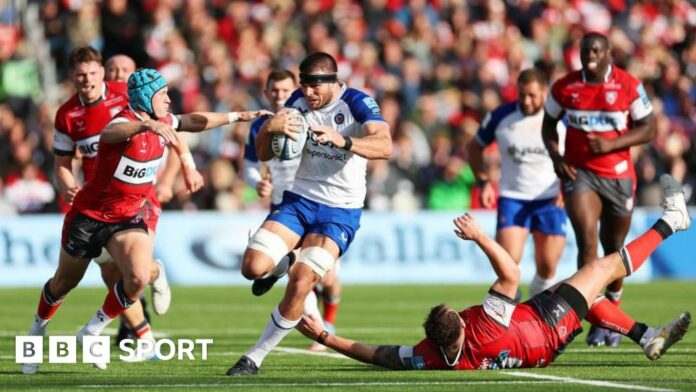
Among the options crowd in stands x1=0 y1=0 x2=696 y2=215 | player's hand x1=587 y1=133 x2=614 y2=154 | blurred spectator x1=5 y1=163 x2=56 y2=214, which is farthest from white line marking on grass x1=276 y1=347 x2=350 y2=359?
blurred spectator x1=5 y1=163 x2=56 y2=214

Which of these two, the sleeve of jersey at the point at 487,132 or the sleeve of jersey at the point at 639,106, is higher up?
the sleeve of jersey at the point at 639,106

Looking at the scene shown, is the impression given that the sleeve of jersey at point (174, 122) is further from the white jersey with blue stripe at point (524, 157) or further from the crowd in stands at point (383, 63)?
the crowd in stands at point (383, 63)

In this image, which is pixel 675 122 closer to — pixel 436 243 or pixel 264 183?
pixel 436 243

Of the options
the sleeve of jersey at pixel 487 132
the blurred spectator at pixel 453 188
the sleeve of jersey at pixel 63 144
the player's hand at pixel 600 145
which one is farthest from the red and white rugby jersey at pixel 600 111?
the blurred spectator at pixel 453 188

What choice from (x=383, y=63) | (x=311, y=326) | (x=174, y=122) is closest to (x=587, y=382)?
(x=311, y=326)

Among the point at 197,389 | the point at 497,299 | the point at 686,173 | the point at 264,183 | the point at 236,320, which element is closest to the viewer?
the point at 197,389

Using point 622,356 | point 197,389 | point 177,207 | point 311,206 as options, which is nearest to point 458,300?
point 177,207

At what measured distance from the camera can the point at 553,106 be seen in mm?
13055

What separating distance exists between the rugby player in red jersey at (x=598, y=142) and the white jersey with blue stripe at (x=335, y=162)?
282 centimetres

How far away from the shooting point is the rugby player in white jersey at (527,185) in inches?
555

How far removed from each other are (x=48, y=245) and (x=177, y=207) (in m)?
2.31

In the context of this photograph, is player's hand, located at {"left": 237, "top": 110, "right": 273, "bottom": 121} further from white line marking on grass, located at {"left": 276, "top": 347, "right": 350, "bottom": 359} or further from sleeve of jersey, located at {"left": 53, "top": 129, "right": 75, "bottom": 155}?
white line marking on grass, located at {"left": 276, "top": 347, "right": 350, "bottom": 359}

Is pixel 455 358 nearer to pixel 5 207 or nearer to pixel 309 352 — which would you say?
pixel 309 352

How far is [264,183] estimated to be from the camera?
534 inches
